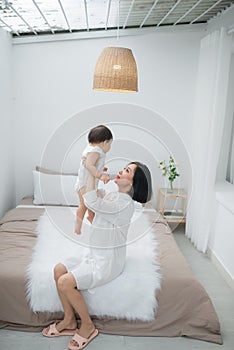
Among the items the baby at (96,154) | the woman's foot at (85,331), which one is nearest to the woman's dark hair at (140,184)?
the baby at (96,154)

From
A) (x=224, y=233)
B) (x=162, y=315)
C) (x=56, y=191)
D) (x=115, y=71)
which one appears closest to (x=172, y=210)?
(x=224, y=233)

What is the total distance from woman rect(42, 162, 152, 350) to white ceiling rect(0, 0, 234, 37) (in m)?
1.48

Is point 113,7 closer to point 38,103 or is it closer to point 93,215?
point 38,103

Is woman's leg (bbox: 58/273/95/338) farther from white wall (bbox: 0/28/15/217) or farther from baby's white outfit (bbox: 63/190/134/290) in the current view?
white wall (bbox: 0/28/15/217)

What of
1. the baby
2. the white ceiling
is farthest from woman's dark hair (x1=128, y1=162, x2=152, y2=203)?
the white ceiling

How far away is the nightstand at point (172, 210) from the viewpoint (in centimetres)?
364

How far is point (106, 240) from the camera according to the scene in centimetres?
210

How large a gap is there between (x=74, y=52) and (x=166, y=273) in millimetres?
2546

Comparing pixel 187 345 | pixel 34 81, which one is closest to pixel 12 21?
pixel 34 81

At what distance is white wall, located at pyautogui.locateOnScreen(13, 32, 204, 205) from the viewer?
371cm

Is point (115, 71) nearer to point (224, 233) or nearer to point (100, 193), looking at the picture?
point (100, 193)

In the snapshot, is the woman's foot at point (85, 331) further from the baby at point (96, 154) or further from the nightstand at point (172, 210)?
the nightstand at point (172, 210)

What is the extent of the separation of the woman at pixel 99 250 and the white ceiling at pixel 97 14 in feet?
4.85

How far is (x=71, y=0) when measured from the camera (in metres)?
2.52
